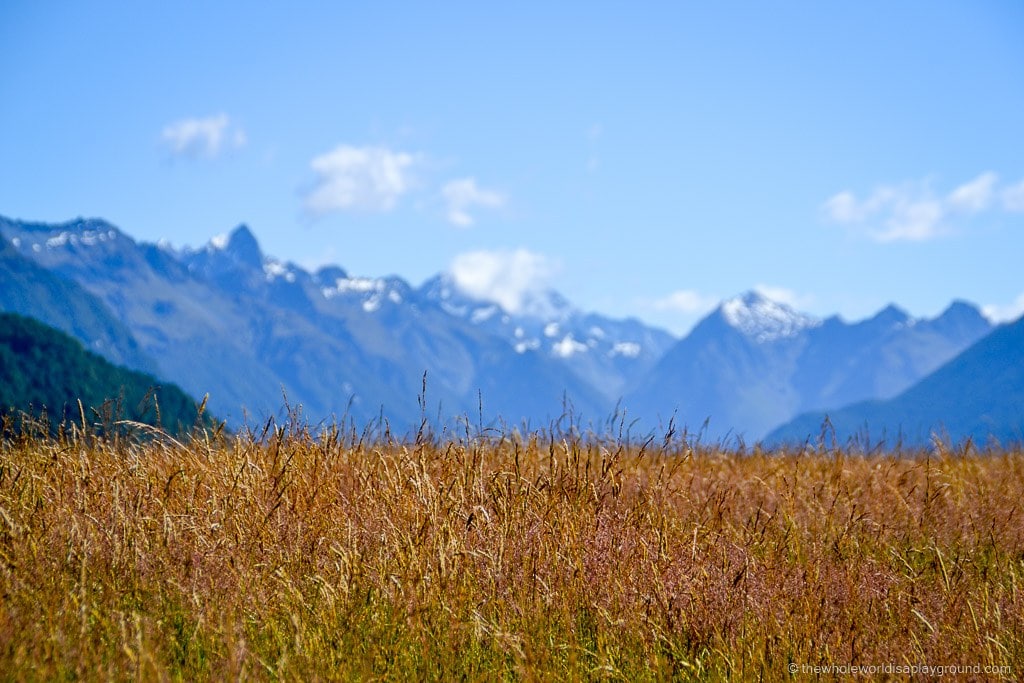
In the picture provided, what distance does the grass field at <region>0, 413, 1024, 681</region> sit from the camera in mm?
4902

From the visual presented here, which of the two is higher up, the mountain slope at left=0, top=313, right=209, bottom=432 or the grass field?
the mountain slope at left=0, top=313, right=209, bottom=432

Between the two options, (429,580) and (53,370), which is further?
(53,370)

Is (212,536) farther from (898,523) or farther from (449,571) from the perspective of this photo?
(898,523)

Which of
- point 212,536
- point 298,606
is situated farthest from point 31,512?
point 298,606

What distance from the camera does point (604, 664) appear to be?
5160 millimetres

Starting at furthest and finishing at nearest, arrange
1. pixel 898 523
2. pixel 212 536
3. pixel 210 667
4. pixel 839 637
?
pixel 898 523, pixel 212 536, pixel 839 637, pixel 210 667

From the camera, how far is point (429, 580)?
5.57 m

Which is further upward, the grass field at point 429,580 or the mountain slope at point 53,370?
the mountain slope at point 53,370

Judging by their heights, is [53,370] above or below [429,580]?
above

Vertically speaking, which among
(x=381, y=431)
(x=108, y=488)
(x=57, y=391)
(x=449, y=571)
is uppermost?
(x=57, y=391)

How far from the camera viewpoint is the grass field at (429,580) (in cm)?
490

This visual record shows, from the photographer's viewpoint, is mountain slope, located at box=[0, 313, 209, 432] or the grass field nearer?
the grass field

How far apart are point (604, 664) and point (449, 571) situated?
1.22m

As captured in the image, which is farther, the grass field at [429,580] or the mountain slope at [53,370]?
the mountain slope at [53,370]
